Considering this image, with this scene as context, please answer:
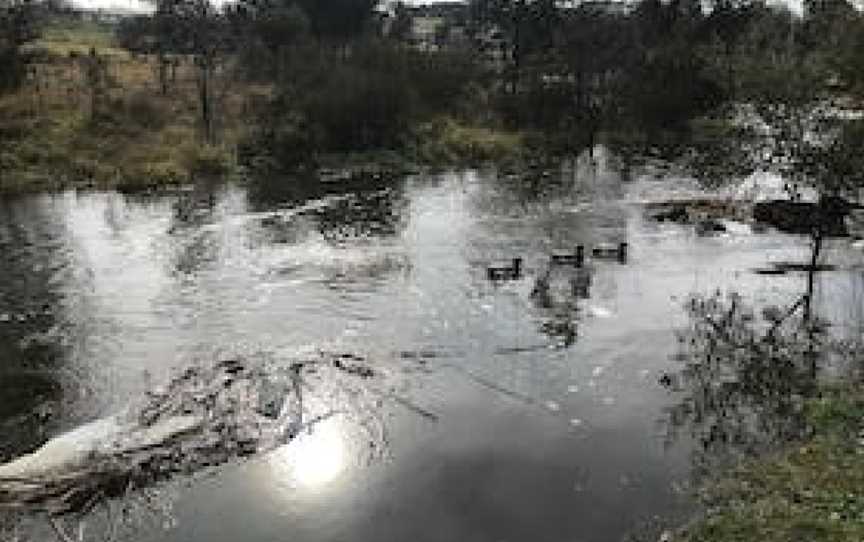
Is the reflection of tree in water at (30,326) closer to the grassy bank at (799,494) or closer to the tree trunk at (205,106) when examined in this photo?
the grassy bank at (799,494)

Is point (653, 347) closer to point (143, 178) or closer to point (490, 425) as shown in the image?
point (490, 425)

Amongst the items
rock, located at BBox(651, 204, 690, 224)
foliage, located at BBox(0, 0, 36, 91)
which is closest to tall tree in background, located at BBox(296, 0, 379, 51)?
foliage, located at BBox(0, 0, 36, 91)

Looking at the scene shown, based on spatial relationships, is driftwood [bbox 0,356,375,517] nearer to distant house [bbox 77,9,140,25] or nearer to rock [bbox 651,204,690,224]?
rock [bbox 651,204,690,224]

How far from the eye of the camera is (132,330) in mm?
35750

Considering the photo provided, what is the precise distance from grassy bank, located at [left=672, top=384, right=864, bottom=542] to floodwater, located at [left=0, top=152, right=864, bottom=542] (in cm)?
146

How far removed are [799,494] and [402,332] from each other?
15497 millimetres

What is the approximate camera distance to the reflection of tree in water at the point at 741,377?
25.8 metres

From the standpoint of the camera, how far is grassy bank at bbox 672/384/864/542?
64.1 feet

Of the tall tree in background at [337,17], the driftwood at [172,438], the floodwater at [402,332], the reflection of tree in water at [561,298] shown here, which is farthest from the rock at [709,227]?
the tall tree in background at [337,17]

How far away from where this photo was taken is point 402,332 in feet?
113

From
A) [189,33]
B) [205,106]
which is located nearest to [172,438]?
[205,106]

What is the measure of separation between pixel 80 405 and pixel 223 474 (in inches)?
254

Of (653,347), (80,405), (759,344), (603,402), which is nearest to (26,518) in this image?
(80,405)

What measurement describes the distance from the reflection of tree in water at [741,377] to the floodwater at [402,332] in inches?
30.0
